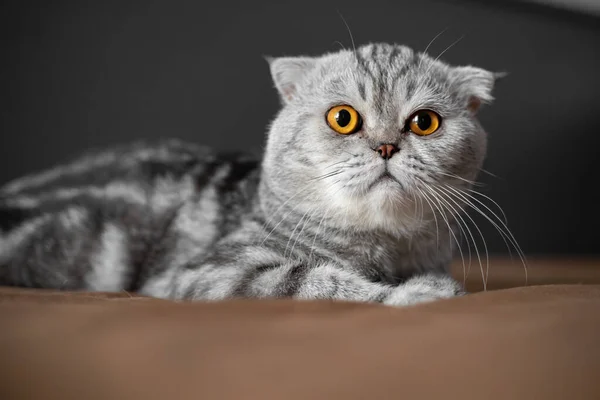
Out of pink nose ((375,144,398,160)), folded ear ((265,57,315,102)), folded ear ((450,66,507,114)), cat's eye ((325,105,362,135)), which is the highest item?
folded ear ((450,66,507,114))

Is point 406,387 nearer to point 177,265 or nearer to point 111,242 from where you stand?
point 177,265

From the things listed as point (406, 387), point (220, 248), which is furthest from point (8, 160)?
point (406, 387)

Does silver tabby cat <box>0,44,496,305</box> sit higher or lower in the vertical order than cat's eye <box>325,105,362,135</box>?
lower

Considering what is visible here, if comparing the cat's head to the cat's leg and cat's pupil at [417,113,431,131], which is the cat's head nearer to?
cat's pupil at [417,113,431,131]

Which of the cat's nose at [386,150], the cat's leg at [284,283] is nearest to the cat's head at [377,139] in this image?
the cat's nose at [386,150]

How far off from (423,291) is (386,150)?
331 mm

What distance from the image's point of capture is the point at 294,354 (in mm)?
748

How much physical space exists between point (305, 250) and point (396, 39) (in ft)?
4.77

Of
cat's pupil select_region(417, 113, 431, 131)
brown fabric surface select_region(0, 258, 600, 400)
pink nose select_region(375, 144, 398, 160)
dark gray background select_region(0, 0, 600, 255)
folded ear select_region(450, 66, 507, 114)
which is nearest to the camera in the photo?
brown fabric surface select_region(0, 258, 600, 400)

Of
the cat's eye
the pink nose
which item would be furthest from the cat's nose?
the cat's eye

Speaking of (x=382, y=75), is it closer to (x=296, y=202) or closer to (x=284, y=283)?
(x=296, y=202)

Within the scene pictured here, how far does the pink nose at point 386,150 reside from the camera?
1.28m

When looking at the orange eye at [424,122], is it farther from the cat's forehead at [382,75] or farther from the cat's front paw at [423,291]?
the cat's front paw at [423,291]

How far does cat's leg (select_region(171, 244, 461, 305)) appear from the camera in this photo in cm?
118
